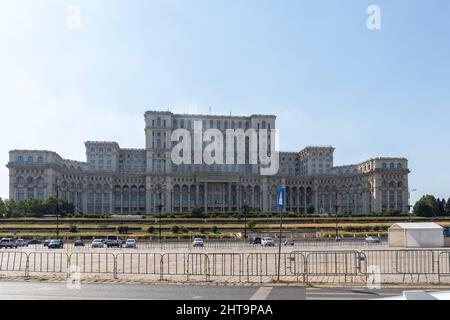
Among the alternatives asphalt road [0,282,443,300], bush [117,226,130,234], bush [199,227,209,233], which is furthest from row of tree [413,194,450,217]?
asphalt road [0,282,443,300]

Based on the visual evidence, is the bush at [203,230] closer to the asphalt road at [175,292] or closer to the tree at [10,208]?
the tree at [10,208]

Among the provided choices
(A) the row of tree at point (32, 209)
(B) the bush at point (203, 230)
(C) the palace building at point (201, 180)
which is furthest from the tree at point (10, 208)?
(B) the bush at point (203, 230)

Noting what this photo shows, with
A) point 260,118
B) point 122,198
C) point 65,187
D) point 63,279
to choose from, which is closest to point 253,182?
point 260,118

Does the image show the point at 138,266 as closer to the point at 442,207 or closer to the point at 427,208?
the point at 427,208

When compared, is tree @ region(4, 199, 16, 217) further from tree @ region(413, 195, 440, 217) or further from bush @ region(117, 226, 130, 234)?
tree @ region(413, 195, 440, 217)

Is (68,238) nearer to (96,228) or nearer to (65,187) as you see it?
(96,228)

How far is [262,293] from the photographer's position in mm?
16109

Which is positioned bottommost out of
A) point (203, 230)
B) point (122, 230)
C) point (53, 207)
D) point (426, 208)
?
point (203, 230)

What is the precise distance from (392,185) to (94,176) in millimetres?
90177

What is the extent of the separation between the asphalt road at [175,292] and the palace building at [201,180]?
119 meters

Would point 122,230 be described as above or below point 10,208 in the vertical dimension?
below

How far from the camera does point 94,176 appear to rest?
142625 millimetres

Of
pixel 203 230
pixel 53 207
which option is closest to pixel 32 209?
pixel 53 207

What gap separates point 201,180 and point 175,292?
12552cm
